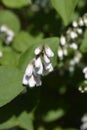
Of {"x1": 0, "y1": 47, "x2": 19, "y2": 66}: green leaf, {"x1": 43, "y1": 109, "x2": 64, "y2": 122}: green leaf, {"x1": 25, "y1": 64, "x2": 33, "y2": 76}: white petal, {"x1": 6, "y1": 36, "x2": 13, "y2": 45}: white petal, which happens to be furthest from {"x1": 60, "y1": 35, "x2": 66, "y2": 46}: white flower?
{"x1": 25, "y1": 64, "x2": 33, "y2": 76}: white petal

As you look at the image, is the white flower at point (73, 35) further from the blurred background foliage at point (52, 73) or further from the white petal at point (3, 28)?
the white petal at point (3, 28)

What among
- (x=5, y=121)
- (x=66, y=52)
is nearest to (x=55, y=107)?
(x=66, y=52)

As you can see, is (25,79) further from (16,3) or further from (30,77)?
(16,3)

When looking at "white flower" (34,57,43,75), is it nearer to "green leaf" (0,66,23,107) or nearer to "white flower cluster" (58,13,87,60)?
"green leaf" (0,66,23,107)

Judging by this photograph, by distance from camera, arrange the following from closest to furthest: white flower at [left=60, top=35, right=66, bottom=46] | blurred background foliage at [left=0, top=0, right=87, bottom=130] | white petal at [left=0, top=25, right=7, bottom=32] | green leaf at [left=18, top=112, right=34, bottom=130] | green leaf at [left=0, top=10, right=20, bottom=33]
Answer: green leaf at [left=18, top=112, right=34, bottom=130] → white flower at [left=60, top=35, right=66, bottom=46] → blurred background foliage at [left=0, top=0, right=87, bottom=130] → white petal at [left=0, top=25, right=7, bottom=32] → green leaf at [left=0, top=10, right=20, bottom=33]


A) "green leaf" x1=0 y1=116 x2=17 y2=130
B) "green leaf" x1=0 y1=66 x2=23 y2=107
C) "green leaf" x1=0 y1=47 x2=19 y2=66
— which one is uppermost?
"green leaf" x1=0 y1=47 x2=19 y2=66

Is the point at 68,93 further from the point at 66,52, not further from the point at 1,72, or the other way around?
the point at 1,72
